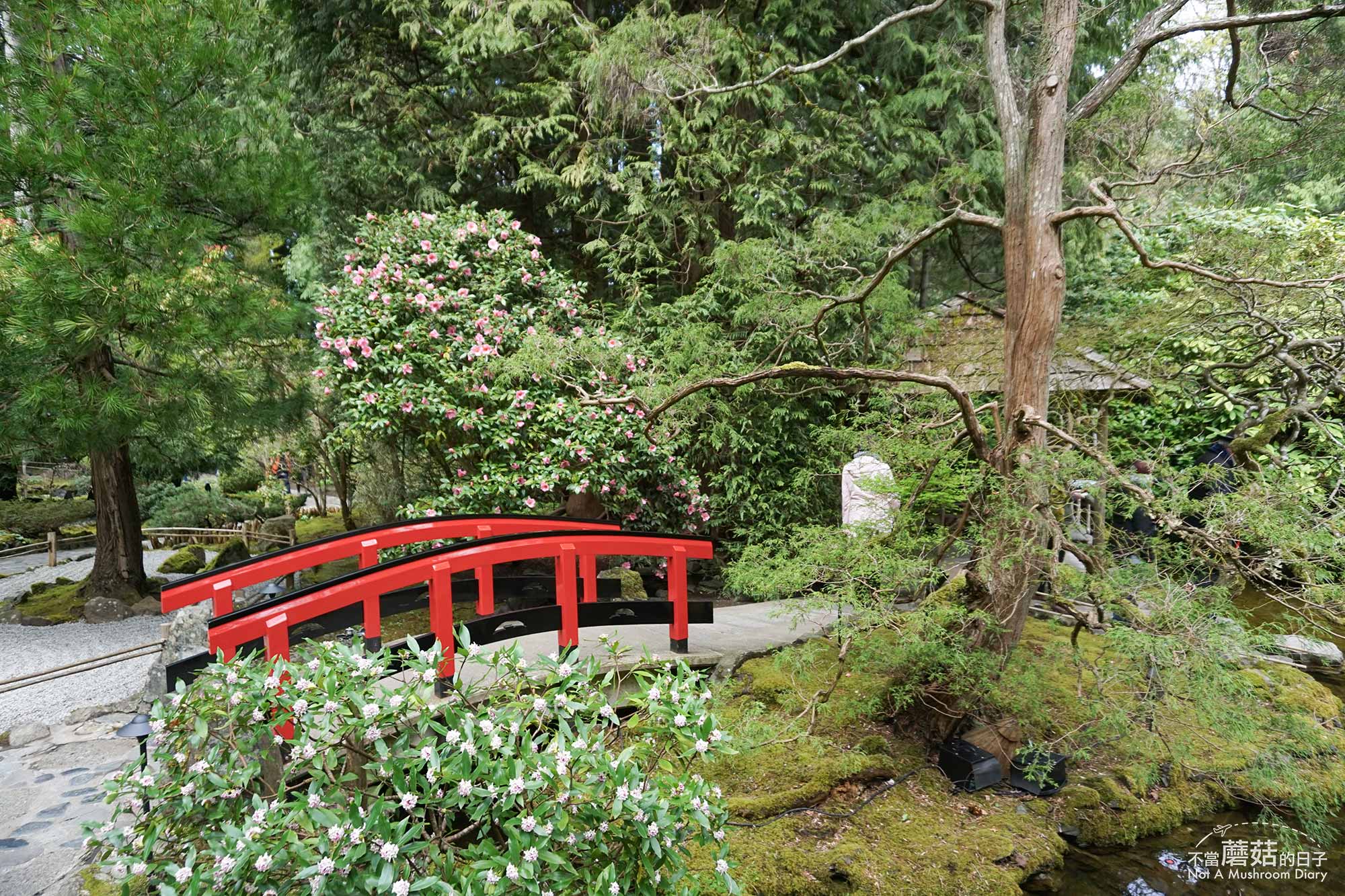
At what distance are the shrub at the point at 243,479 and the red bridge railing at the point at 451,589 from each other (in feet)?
41.5

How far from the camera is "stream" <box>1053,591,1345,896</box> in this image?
11.5 feet

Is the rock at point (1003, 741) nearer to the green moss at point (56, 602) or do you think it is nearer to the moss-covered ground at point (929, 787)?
the moss-covered ground at point (929, 787)

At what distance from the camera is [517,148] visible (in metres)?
8.09

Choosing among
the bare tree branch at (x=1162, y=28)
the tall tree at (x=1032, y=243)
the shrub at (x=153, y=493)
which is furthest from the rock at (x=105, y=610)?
the bare tree branch at (x=1162, y=28)

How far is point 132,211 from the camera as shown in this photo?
5137 millimetres

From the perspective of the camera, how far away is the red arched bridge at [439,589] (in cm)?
319

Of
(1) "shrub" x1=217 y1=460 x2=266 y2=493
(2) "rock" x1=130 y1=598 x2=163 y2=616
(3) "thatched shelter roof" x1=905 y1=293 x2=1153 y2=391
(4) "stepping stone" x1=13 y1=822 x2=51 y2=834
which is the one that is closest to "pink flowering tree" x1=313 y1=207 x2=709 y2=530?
(3) "thatched shelter roof" x1=905 y1=293 x2=1153 y2=391

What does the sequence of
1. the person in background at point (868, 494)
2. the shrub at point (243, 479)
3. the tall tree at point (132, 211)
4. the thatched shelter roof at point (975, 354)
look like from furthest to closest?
the shrub at point (243, 479)
the thatched shelter roof at point (975, 354)
the tall tree at point (132, 211)
the person in background at point (868, 494)

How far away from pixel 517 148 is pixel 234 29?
2.91 m

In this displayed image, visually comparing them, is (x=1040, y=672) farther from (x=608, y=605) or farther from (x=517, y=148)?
(x=517, y=148)

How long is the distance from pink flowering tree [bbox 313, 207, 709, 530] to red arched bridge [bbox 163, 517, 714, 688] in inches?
42.3

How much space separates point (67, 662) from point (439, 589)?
512cm

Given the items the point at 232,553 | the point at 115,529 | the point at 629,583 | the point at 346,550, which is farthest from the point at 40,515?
the point at 346,550

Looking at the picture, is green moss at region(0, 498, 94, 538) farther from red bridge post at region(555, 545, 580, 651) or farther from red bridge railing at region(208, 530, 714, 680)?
red bridge post at region(555, 545, 580, 651)
